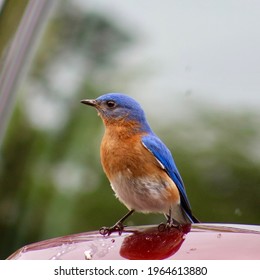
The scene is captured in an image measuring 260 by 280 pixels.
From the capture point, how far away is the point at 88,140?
4.97 meters

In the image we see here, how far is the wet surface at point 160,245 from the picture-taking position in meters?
1.95

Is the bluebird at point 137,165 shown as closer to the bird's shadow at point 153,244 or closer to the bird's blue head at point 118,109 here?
the bird's blue head at point 118,109

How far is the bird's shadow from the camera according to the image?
1.99 metres

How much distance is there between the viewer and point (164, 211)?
299 cm

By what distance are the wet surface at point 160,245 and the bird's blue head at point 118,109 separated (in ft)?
2.89

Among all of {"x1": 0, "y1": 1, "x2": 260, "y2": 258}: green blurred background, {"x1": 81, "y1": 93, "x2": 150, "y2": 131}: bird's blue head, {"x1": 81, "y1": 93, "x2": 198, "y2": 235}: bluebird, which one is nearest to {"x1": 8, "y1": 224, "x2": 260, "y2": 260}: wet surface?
{"x1": 81, "y1": 93, "x2": 198, "y2": 235}: bluebird

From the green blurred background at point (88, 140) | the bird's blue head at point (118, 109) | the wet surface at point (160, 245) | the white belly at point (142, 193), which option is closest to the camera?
the wet surface at point (160, 245)

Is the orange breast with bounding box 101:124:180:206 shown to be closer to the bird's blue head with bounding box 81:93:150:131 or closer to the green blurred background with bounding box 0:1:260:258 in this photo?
the bird's blue head with bounding box 81:93:150:131

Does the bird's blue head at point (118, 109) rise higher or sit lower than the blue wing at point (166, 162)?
higher

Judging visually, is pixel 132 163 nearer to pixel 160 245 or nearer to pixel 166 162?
pixel 166 162

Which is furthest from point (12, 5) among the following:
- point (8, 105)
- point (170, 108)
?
point (170, 108)

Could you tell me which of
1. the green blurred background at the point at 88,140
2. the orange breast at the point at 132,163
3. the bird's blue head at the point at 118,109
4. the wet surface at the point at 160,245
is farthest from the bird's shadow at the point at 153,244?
the green blurred background at the point at 88,140

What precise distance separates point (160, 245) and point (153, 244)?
3 cm

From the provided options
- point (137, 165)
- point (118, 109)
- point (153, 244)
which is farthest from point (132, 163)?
point (153, 244)
